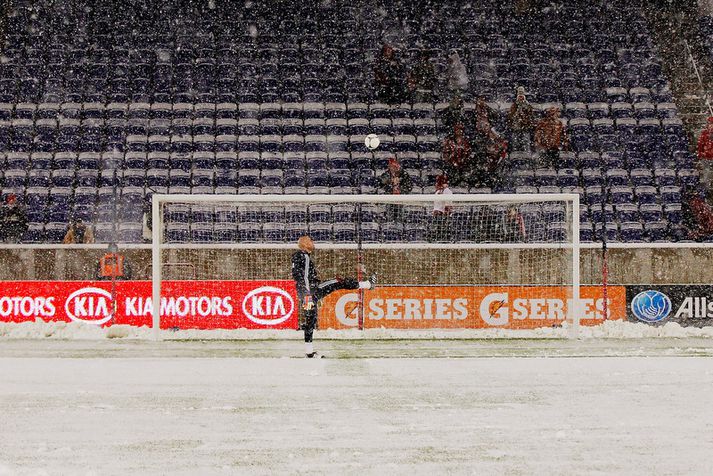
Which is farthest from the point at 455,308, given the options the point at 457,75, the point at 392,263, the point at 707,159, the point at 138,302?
the point at 457,75

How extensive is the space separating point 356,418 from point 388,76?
15.6 metres

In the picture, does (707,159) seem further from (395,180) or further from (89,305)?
(89,305)

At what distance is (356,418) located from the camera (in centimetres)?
750

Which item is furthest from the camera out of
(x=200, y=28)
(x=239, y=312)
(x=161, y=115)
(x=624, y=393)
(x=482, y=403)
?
(x=200, y=28)

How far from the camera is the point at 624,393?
889cm

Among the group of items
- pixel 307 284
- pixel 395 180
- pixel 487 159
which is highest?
pixel 487 159

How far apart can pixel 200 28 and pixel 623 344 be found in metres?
15.3

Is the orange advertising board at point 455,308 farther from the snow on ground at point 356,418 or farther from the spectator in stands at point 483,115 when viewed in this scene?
the spectator in stands at point 483,115

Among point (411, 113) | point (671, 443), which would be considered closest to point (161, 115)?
point (411, 113)

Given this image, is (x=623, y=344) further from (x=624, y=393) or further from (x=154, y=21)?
(x=154, y=21)

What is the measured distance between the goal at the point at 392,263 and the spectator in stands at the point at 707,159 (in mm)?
5485

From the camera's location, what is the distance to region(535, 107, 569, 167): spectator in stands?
20469 mm

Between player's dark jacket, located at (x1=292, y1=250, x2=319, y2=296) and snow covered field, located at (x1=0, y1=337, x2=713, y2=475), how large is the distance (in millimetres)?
934

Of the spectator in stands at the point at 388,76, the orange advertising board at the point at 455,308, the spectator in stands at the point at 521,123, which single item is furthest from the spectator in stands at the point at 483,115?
the orange advertising board at the point at 455,308
